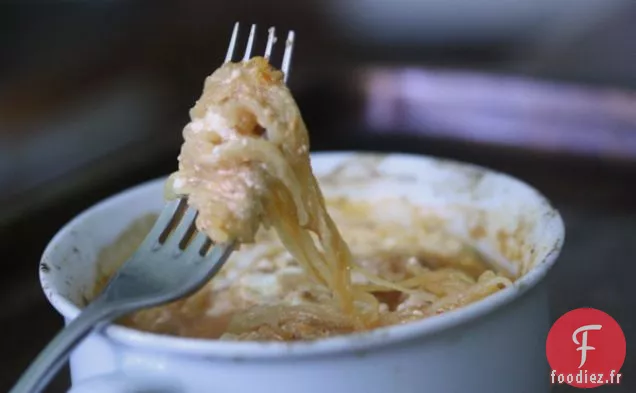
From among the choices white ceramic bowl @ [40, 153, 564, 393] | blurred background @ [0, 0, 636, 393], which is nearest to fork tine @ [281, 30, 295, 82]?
white ceramic bowl @ [40, 153, 564, 393]

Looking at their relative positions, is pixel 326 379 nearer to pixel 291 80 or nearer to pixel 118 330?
pixel 118 330

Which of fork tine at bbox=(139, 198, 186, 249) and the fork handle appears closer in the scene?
the fork handle

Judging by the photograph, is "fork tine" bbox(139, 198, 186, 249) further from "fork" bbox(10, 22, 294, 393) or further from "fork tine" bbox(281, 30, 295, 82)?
"fork tine" bbox(281, 30, 295, 82)

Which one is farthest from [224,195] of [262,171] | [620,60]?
[620,60]

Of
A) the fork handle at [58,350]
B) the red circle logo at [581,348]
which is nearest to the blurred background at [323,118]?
the red circle logo at [581,348]

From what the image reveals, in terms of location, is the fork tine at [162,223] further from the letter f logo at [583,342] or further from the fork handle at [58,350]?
the letter f logo at [583,342]

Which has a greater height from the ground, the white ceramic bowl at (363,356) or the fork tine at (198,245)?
the fork tine at (198,245)

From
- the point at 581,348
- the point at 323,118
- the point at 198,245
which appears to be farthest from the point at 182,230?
the point at 323,118

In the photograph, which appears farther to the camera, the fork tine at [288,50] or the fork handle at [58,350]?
the fork tine at [288,50]
